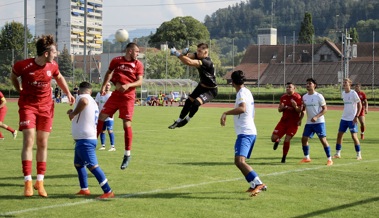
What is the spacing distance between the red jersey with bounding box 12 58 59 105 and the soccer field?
177 cm

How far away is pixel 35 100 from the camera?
10539mm

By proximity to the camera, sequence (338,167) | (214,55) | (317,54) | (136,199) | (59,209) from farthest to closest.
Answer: (214,55) < (317,54) < (338,167) < (136,199) < (59,209)

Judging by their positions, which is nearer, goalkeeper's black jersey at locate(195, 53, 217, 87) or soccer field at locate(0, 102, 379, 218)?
soccer field at locate(0, 102, 379, 218)

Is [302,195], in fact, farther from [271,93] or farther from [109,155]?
[271,93]

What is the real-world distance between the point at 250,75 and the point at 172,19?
5651cm

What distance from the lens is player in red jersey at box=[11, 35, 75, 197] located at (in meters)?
10.4

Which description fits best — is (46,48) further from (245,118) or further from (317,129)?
(317,129)

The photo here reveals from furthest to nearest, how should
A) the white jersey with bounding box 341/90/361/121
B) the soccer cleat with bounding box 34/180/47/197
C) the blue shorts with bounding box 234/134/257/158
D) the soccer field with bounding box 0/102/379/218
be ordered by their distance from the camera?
1. the white jersey with bounding box 341/90/361/121
2. the blue shorts with bounding box 234/134/257/158
3. the soccer cleat with bounding box 34/180/47/197
4. the soccer field with bounding box 0/102/379/218

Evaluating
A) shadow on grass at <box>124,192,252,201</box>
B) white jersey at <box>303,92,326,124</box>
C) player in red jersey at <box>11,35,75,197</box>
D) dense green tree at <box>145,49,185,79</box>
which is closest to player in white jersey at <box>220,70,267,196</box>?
shadow on grass at <box>124,192,252,201</box>

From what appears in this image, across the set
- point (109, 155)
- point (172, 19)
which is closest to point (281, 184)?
point (109, 155)

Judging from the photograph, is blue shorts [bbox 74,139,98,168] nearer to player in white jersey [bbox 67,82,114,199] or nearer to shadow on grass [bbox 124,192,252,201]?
player in white jersey [bbox 67,82,114,199]

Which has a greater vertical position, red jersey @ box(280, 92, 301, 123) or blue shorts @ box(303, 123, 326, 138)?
red jersey @ box(280, 92, 301, 123)

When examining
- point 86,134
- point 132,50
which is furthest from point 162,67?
point 86,134

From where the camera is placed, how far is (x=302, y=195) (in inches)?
422
